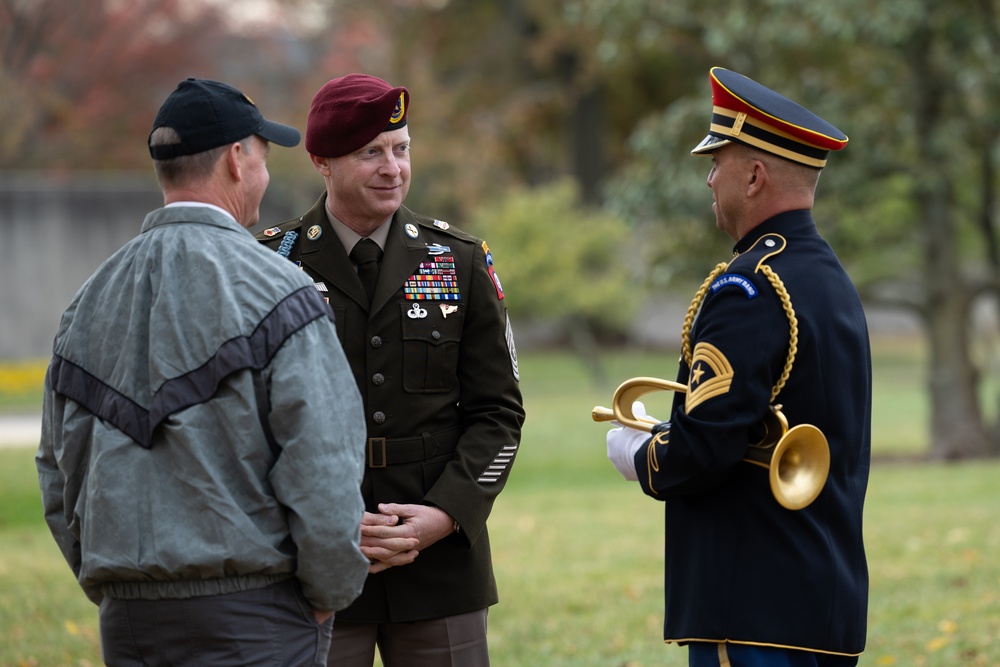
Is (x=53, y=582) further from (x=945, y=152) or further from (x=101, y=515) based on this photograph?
(x=945, y=152)

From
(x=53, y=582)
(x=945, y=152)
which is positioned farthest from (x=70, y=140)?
(x=53, y=582)

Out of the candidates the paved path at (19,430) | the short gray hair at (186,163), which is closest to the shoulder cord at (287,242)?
the short gray hair at (186,163)

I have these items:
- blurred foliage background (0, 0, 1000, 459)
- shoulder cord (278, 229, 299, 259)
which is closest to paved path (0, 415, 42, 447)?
blurred foliage background (0, 0, 1000, 459)

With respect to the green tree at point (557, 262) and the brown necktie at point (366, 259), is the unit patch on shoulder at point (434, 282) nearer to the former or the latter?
the brown necktie at point (366, 259)

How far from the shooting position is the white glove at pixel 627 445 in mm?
3324

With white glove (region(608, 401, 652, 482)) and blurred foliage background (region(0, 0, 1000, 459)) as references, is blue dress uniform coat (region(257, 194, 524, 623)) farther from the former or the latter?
blurred foliage background (region(0, 0, 1000, 459))

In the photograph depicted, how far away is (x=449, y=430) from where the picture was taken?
357cm

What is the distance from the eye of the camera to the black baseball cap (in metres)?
2.79

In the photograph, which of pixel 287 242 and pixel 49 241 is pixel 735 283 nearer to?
pixel 287 242

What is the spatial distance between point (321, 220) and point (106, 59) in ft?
84.4

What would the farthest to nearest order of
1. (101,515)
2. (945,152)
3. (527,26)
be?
(527,26) → (945,152) → (101,515)

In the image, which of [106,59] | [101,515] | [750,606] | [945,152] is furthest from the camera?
[106,59]

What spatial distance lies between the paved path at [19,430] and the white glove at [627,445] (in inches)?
472

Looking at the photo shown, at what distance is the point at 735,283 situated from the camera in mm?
3135
